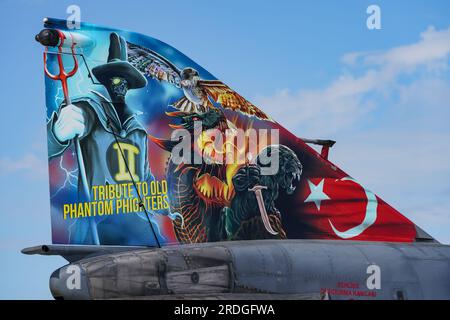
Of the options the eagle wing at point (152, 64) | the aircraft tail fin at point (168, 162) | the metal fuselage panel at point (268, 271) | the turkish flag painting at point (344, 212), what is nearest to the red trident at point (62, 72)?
the aircraft tail fin at point (168, 162)

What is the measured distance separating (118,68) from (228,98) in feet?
6.23

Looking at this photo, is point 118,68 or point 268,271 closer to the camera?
point 268,271

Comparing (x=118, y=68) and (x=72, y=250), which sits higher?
(x=118, y=68)

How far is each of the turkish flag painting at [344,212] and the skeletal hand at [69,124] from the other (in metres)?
3.68

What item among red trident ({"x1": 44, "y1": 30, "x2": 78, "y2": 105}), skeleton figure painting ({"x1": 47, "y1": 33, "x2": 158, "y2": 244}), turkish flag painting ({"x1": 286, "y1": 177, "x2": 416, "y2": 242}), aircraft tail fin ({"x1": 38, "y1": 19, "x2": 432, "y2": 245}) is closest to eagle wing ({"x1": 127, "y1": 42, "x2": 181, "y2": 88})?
aircraft tail fin ({"x1": 38, "y1": 19, "x2": 432, "y2": 245})

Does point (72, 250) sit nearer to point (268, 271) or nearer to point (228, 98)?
point (268, 271)

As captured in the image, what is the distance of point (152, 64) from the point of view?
12523 mm

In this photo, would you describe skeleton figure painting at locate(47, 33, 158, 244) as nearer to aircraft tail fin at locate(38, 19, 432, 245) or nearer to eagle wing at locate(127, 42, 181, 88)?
aircraft tail fin at locate(38, 19, 432, 245)

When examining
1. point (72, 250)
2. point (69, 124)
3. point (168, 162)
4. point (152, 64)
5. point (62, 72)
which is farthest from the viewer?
point (152, 64)

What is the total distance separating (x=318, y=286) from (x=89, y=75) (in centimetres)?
476

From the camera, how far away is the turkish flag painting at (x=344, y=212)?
1285 cm

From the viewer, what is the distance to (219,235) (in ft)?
40.5

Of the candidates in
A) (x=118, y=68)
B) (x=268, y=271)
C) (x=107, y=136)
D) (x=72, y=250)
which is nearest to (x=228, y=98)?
(x=118, y=68)
